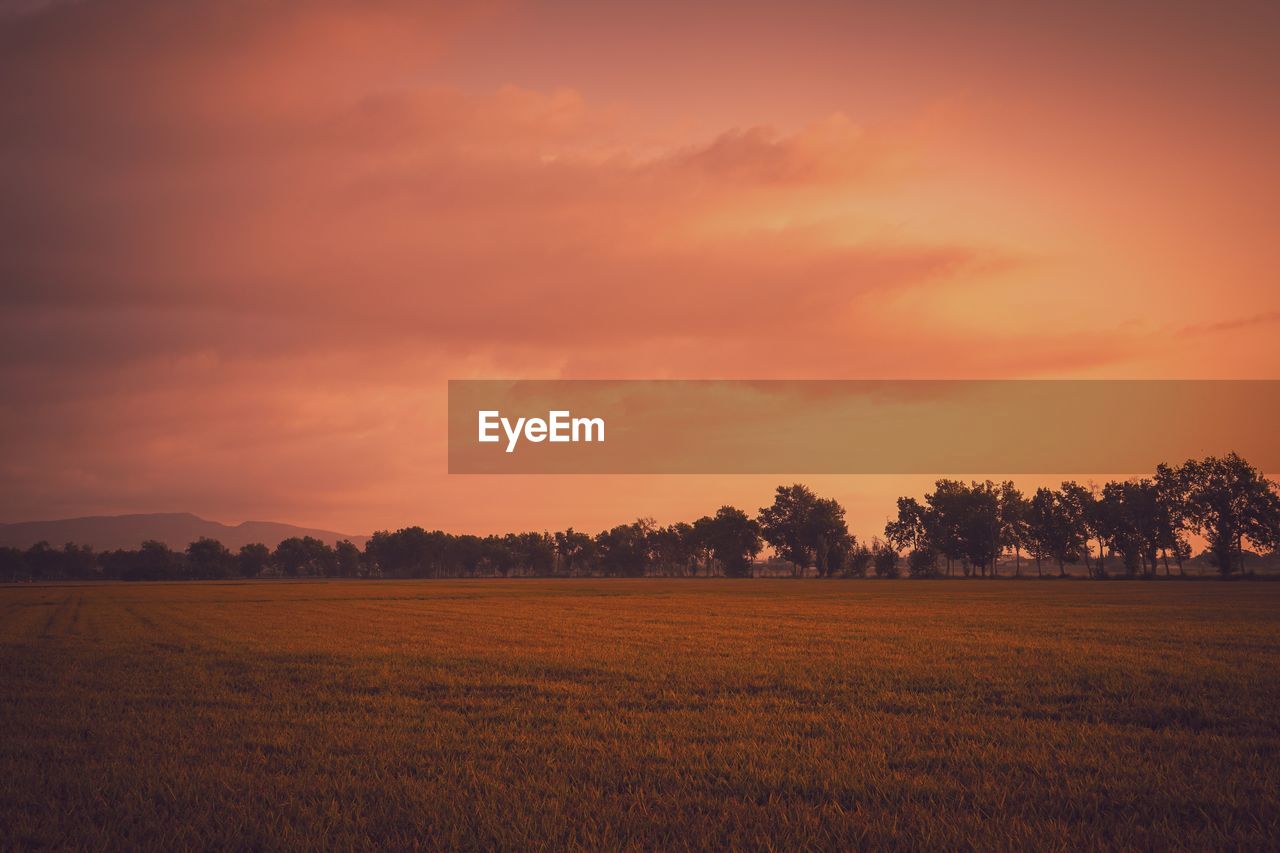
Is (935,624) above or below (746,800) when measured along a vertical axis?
below

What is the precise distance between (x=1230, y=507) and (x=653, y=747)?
504ft

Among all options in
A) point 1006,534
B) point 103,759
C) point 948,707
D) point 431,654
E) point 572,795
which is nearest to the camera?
point 572,795

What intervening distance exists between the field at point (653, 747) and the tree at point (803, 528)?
16771 centimetres

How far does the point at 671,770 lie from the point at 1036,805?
390cm

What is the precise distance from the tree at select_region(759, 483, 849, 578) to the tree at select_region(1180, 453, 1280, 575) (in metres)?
74.2

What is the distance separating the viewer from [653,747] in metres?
9.79

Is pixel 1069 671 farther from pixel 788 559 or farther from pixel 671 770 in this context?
pixel 788 559

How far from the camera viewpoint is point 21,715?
12.9m

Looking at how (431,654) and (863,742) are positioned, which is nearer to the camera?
(863,742)

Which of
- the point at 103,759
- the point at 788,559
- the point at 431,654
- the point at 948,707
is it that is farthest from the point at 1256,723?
the point at 788,559

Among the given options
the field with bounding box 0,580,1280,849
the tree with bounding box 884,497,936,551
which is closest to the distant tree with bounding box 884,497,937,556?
the tree with bounding box 884,497,936,551

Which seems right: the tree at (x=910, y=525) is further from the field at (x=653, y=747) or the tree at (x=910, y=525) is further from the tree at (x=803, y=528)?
the field at (x=653, y=747)

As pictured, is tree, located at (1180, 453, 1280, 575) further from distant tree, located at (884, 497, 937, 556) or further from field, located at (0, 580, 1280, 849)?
field, located at (0, 580, 1280, 849)

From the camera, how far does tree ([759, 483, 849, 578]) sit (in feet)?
608
